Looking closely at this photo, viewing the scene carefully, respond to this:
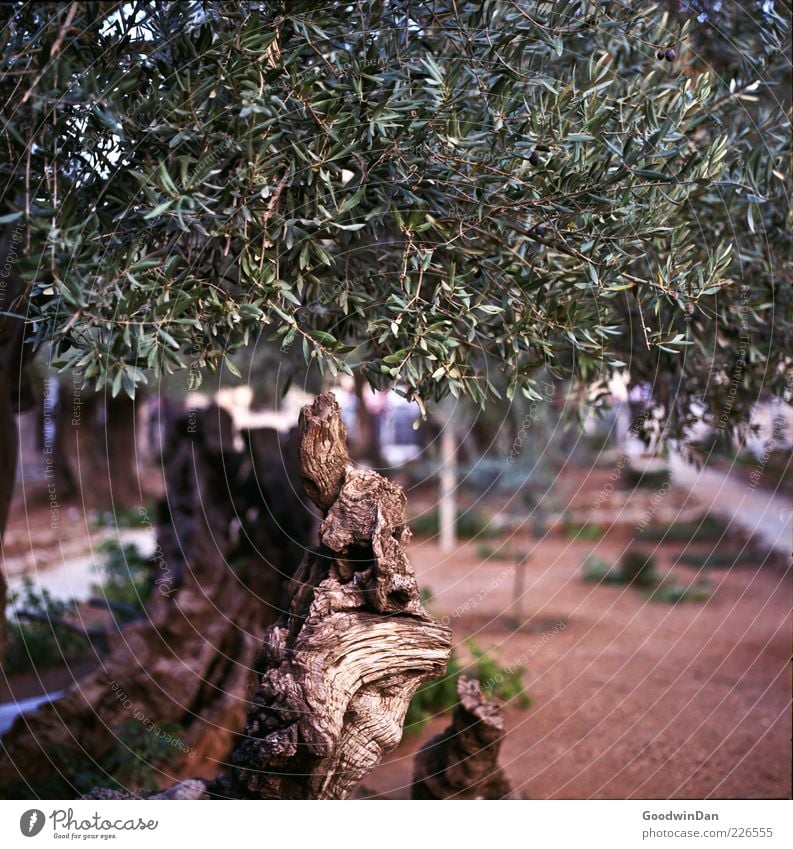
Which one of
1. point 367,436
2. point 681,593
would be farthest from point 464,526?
point 681,593

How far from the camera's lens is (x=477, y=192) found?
3.49m

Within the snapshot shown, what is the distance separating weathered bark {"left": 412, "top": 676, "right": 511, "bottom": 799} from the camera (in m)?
4.64

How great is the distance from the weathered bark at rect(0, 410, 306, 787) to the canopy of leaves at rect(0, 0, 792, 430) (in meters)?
2.45

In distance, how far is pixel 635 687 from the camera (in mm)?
7875

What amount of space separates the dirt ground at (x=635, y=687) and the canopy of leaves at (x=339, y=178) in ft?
11.1

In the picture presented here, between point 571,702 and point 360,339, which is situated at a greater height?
point 360,339

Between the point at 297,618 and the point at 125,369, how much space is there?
135 centimetres

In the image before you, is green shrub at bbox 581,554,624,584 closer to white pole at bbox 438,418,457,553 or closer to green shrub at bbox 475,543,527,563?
green shrub at bbox 475,543,527,563

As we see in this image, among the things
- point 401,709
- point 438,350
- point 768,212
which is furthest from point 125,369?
point 768,212

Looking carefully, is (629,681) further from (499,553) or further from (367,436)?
(367,436)

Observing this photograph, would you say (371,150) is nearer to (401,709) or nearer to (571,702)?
(401,709)

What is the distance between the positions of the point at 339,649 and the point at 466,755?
1.71m

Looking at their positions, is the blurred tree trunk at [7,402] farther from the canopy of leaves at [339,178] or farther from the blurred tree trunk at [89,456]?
the blurred tree trunk at [89,456]

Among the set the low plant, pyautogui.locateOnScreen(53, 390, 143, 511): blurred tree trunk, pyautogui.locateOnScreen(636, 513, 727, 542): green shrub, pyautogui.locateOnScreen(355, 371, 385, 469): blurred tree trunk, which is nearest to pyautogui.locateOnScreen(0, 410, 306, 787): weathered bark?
the low plant
